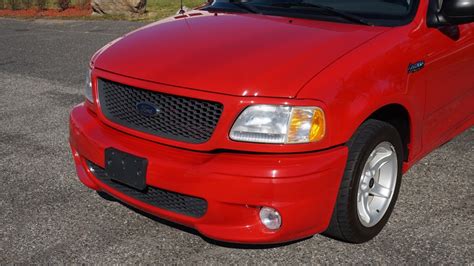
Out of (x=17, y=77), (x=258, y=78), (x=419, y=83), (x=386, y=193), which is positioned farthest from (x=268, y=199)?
(x=17, y=77)

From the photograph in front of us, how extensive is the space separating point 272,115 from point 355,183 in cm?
60

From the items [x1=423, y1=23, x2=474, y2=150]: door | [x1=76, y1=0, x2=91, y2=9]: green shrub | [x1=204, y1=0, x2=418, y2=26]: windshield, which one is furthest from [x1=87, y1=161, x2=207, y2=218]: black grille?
Answer: [x1=76, y1=0, x2=91, y2=9]: green shrub

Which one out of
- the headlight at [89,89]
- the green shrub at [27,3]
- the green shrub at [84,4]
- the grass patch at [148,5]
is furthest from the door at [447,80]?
the green shrub at [27,3]

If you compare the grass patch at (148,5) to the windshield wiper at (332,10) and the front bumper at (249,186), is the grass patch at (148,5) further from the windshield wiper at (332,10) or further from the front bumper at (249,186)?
the front bumper at (249,186)

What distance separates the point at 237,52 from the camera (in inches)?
120

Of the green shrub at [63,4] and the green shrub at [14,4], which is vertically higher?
the green shrub at [63,4]

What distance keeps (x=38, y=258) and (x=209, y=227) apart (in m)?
1.08

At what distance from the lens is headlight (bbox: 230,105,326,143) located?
2.74m

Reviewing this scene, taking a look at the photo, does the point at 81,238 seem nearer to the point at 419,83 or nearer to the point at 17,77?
the point at 419,83

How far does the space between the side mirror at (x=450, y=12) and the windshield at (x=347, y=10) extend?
130 mm

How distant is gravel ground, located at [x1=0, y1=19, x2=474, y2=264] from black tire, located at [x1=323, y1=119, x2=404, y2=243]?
0.37ft

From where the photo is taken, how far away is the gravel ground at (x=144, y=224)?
3150 millimetres

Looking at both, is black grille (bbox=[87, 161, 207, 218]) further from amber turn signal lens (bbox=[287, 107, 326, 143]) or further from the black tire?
the black tire

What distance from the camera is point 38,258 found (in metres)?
3.18
